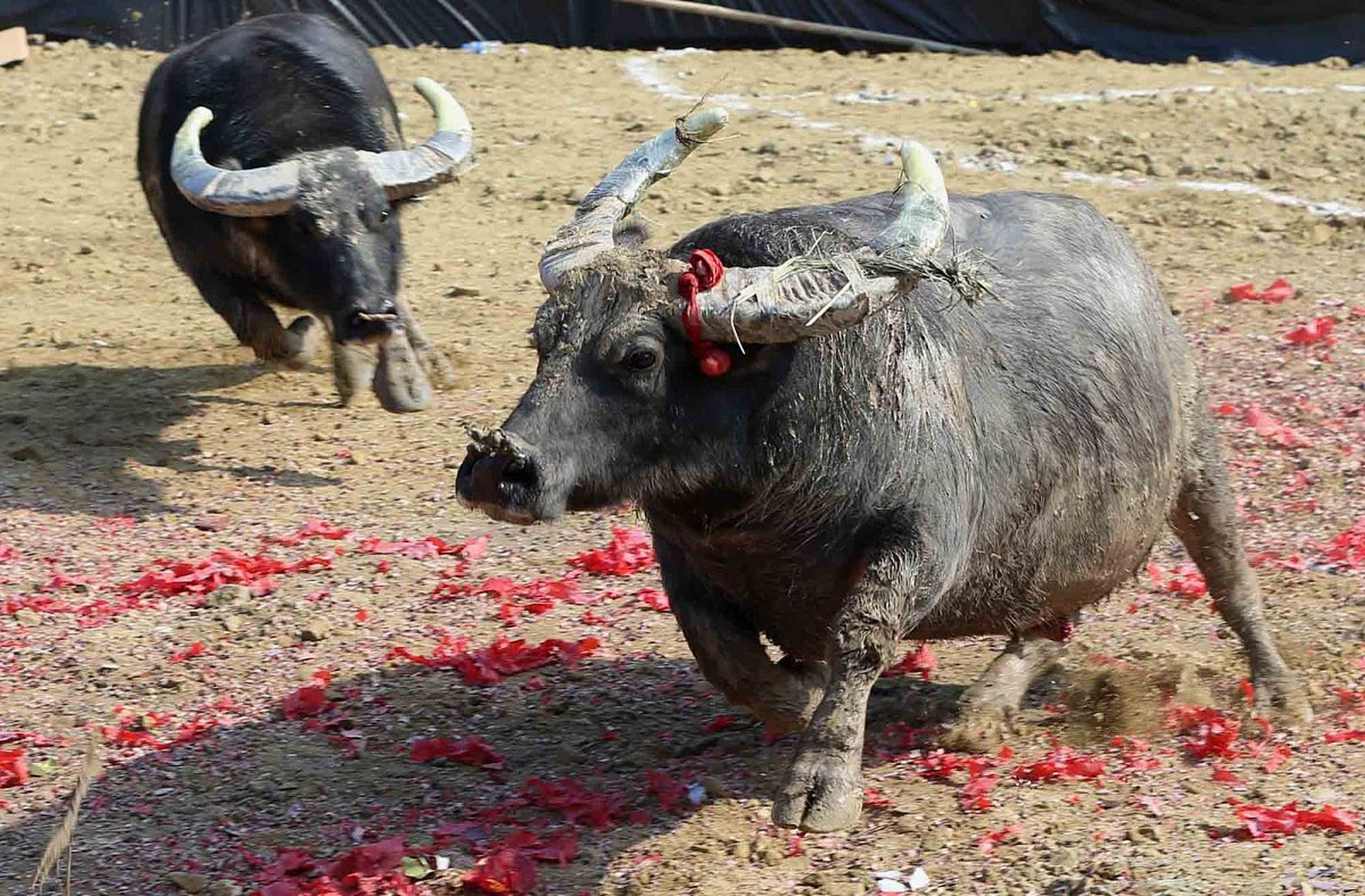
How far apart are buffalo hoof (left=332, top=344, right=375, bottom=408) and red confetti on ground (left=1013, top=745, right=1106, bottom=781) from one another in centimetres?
410

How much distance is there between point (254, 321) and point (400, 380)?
34.4 inches

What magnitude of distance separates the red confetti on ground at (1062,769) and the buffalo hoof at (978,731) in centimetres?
16

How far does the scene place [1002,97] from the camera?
13.8 m

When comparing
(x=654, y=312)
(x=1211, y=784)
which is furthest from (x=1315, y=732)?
(x=654, y=312)

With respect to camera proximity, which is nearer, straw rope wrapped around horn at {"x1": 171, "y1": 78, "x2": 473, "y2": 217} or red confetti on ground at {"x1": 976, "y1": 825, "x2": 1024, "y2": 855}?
Result: red confetti on ground at {"x1": 976, "y1": 825, "x2": 1024, "y2": 855}

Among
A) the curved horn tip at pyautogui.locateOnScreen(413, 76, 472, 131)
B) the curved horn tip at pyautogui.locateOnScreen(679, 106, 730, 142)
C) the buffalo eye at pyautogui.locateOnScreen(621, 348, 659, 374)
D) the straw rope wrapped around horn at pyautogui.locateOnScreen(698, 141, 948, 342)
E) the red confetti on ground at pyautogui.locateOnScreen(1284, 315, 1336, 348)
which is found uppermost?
the curved horn tip at pyautogui.locateOnScreen(679, 106, 730, 142)

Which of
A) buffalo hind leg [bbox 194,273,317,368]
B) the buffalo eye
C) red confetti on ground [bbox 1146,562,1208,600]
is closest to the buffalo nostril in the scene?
the buffalo eye

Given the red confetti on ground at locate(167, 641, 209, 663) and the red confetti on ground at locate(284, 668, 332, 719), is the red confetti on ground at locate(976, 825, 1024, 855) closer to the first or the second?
the red confetti on ground at locate(284, 668, 332, 719)

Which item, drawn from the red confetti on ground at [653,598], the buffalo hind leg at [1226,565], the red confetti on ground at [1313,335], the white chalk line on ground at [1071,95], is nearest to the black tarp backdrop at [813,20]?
the white chalk line on ground at [1071,95]

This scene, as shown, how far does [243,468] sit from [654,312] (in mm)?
4135

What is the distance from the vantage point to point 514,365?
859 cm

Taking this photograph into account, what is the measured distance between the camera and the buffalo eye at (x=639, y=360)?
3895 millimetres

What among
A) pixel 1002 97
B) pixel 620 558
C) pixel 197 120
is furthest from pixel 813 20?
pixel 620 558

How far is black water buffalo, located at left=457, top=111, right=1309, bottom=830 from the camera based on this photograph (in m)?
3.90
